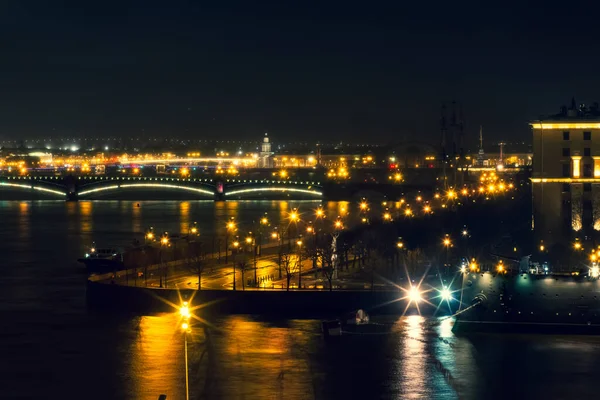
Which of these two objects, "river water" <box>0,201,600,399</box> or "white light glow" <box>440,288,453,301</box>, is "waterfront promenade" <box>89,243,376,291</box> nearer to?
"river water" <box>0,201,600,399</box>

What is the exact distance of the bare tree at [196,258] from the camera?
61.0 feet

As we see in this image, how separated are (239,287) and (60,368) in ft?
13.3

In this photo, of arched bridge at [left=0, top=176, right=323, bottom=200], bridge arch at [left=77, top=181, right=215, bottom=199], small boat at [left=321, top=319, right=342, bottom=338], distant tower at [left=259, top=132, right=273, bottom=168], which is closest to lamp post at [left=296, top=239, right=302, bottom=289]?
small boat at [left=321, top=319, right=342, bottom=338]

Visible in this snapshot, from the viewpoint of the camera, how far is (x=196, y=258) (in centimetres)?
2048

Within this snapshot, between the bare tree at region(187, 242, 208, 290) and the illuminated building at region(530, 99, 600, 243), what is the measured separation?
523 cm

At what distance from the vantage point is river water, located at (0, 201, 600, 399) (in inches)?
463

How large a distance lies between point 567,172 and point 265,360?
368 inches

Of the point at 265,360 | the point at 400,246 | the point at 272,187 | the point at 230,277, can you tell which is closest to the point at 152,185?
the point at 272,187

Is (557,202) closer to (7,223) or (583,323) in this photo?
(583,323)

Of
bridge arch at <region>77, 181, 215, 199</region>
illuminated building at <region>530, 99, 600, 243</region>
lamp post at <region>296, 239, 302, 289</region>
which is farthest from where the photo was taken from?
bridge arch at <region>77, 181, 215, 199</region>

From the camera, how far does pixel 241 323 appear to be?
15.0 metres

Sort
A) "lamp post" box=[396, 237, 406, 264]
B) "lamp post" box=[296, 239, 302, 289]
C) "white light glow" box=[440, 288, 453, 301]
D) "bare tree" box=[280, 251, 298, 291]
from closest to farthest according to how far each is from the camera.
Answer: "white light glow" box=[440, 288, 453, 301] < "lamp post" box=[296, 239, 302, 289] < "bare tree" box=[280, 251, 298, 291] < "lamp post" box=[396, 237, 406, 264]

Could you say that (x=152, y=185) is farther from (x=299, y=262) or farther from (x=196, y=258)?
(x=299, y=262)

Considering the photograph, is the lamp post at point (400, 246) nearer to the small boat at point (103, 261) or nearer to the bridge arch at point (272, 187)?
the small boat at point (103, 261)
